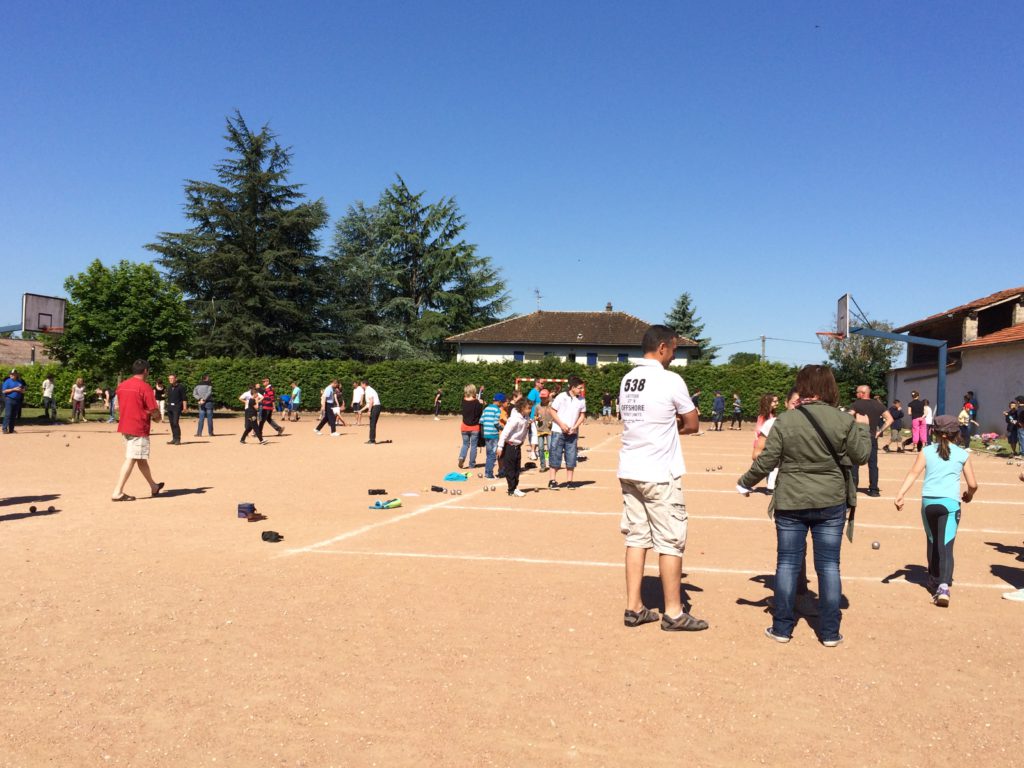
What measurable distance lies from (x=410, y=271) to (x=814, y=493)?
5790 cm

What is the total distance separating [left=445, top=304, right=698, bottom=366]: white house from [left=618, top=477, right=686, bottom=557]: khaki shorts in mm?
52675

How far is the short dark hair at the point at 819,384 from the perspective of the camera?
528cm

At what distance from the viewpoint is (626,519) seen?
17.5ft

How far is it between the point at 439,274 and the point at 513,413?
49314 millimetres

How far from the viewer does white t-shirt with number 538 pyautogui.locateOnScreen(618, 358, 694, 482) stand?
16.8 ft

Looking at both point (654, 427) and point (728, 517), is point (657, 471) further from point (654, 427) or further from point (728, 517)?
point (728, 517)

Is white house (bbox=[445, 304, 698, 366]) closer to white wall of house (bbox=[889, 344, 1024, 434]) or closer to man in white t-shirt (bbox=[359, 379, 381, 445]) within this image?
white wall of house (bbox=[889, 344, 1024, 434])

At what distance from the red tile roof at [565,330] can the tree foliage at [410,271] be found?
93.1 inches

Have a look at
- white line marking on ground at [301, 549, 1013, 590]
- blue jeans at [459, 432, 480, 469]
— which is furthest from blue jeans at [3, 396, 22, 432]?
white line marking on ground at [301, 549, 1013, 590]

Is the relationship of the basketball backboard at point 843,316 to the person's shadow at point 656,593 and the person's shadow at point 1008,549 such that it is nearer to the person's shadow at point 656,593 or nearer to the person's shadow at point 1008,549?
the person's shadow at point 1008,549

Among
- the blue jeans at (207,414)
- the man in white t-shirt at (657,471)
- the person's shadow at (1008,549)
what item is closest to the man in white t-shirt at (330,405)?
the blue jeans at (207,414)

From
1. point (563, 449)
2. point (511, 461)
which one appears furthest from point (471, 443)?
point (511, 461)

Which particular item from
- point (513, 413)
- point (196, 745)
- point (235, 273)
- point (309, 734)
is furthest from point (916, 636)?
point (235, 273)

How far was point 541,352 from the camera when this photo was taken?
60.5 m
